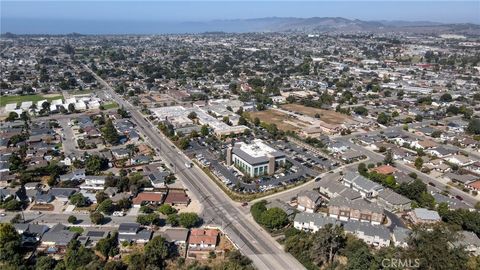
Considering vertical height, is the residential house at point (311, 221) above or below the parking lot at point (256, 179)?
above

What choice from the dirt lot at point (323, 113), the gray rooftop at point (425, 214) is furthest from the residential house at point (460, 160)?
the dirt lot at point (323, 113)

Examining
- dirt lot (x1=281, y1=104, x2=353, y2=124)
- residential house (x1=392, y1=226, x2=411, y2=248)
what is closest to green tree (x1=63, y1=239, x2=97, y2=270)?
residential house (x1=392, y1=226, x2=411, y2=248)

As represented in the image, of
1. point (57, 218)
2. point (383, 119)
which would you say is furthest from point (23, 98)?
point (383, 119)

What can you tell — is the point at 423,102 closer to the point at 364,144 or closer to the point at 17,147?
the point at 364,144

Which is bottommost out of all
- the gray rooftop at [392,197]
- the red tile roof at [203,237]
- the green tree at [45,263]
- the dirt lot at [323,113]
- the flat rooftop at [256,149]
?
the red tile roof at [203,237]

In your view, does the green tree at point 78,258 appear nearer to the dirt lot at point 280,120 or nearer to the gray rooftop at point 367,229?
the gray rooftop at point 367,229

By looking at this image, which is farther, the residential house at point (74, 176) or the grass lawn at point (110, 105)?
the grass lawn at point (110, 105)

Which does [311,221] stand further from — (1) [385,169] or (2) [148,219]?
(1) [385,169]

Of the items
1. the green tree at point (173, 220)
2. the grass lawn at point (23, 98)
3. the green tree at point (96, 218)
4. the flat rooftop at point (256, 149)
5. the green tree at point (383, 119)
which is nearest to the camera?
the green tree at point (173, 220)
